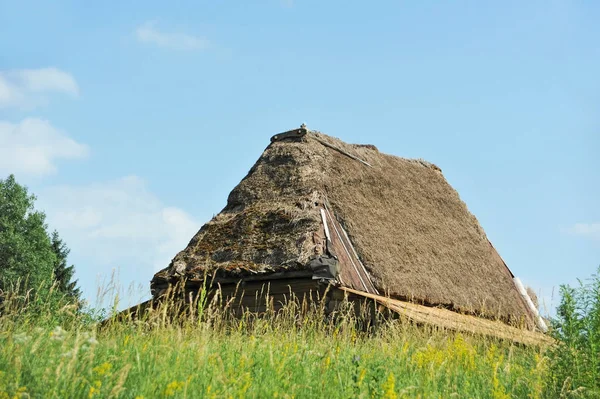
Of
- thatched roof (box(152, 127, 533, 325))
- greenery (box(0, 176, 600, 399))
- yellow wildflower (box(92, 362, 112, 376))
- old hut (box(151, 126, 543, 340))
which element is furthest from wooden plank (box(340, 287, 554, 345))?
yellow wildflower (box(92, 362, 112, 376))

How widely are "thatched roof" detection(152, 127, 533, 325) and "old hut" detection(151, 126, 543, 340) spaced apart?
0.08 ft

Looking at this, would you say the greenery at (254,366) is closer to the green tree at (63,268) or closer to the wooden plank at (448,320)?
the wooden plank at (448,320)

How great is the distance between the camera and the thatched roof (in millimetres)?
10648

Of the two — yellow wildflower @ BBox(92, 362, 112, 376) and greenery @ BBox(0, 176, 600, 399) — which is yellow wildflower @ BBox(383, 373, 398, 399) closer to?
greenery @ BBox(0, 176, 600, 399)

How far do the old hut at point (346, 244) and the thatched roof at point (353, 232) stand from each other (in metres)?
0.02

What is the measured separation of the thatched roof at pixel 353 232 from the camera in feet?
34.9

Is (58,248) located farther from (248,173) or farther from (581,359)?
(581,359)

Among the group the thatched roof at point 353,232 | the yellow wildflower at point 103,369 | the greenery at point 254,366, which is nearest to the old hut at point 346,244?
the thatched roof at point 353,232

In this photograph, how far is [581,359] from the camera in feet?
18.9

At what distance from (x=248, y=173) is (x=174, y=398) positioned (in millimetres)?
9228

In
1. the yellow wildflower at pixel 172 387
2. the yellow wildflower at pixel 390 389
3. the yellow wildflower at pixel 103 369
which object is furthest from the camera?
the yellow wildflower at pixel 390 389

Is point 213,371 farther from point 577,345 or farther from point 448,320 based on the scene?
point 448,320

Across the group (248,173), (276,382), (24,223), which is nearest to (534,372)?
(276,382)

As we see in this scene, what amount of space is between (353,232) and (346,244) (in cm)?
37
